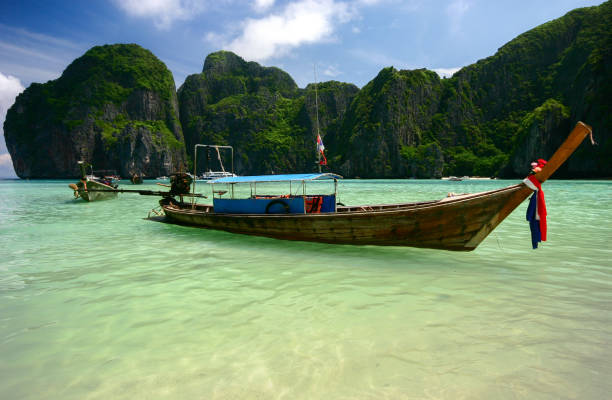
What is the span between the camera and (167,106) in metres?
145

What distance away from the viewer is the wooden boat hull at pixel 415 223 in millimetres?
7230

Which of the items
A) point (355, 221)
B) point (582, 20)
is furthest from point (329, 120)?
point (355, 221)

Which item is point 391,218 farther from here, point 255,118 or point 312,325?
point 255,118

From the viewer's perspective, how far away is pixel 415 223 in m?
7.92

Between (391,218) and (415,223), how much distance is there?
2.11 ft

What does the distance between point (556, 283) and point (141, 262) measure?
9836 mm

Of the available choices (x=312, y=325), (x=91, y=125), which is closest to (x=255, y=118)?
(x=91, y=125)

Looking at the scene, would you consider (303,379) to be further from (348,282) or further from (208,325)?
(348,282)

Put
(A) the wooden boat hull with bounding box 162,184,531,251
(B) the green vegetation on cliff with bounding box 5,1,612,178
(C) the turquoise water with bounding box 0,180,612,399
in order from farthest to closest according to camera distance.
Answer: (B) the green vegetation on cliff with bounding box 5,1,612,178, (A) the wooden boat hull with bounding box 162,184,531,251, (C) the turquoise water with bounding box 0,180,612,399

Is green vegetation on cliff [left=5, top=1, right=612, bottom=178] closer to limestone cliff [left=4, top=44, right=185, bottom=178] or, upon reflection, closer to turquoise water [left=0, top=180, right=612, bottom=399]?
limestone cliff [left=4, top=44, right=185, bottom=178]

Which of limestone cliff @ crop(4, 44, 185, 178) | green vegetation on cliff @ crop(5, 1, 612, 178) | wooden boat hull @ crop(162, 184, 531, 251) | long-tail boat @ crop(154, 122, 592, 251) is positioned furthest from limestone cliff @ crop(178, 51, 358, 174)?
wooden boat hull @ crop(162, 184, 531, 251)

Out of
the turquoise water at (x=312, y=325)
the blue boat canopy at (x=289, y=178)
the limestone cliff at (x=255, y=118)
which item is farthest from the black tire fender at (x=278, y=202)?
the limestone cliff at (x=255, y=118)

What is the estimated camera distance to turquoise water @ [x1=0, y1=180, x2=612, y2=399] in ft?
10.0

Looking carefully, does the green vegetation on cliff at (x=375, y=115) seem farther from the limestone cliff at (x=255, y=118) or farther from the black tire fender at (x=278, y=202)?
the black tire fender at (x=278, y=202)
